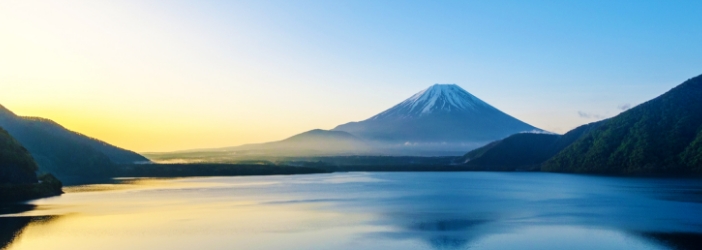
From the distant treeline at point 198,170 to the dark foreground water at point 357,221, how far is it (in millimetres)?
22425

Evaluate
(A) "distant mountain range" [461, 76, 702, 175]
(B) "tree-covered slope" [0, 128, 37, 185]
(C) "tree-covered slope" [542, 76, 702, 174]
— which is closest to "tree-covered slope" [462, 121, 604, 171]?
(A) "distant mountain range" [461, 76, 702, 175]

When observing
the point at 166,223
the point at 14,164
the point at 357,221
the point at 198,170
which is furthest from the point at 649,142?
the point at 14,164

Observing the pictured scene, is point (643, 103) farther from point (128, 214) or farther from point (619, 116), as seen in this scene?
point (128, 214)

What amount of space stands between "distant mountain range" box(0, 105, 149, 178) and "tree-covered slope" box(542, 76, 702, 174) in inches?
1741

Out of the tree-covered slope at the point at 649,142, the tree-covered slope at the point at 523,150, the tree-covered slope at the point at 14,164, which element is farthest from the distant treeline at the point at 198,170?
the tree-covered slope at the point at 649,142

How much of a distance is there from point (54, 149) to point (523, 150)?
176 feet

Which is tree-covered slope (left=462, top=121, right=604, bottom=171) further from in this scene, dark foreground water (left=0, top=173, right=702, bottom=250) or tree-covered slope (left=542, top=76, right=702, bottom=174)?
dark foreground water (left=0, top=173, right=702, bottom=250)

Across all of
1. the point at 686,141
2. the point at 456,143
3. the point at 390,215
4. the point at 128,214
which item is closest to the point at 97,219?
the point at 128,214

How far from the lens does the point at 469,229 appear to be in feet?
59.6

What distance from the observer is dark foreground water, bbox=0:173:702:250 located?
51.3ft

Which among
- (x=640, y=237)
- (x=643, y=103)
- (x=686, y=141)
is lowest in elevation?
(x=640, y=237)

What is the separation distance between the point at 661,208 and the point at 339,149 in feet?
408

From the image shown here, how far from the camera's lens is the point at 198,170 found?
56688 mm

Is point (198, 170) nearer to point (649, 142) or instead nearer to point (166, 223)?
point (166, 223)
